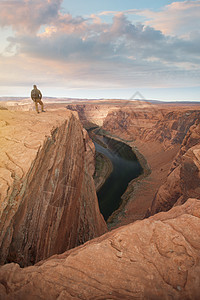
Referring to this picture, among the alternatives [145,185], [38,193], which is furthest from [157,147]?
[38,193]

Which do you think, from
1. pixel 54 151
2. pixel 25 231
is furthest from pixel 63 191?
pixel 25 231

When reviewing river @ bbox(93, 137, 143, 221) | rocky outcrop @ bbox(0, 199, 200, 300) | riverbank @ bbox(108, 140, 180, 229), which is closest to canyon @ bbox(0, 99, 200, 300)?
rocky outcrop @ bbox(0, 199, 200, 300)

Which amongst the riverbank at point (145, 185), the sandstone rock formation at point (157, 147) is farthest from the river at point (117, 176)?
the sandstone rock formation at point (157, 147)

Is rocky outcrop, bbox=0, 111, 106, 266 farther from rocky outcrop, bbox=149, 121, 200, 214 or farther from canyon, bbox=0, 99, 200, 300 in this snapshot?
rocky outcrop, bbox=149, 121, 200, 214

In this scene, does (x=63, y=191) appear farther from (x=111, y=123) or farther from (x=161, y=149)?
(x=111, y=123)

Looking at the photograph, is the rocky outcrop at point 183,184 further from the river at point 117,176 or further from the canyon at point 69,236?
the river at point 117,176
